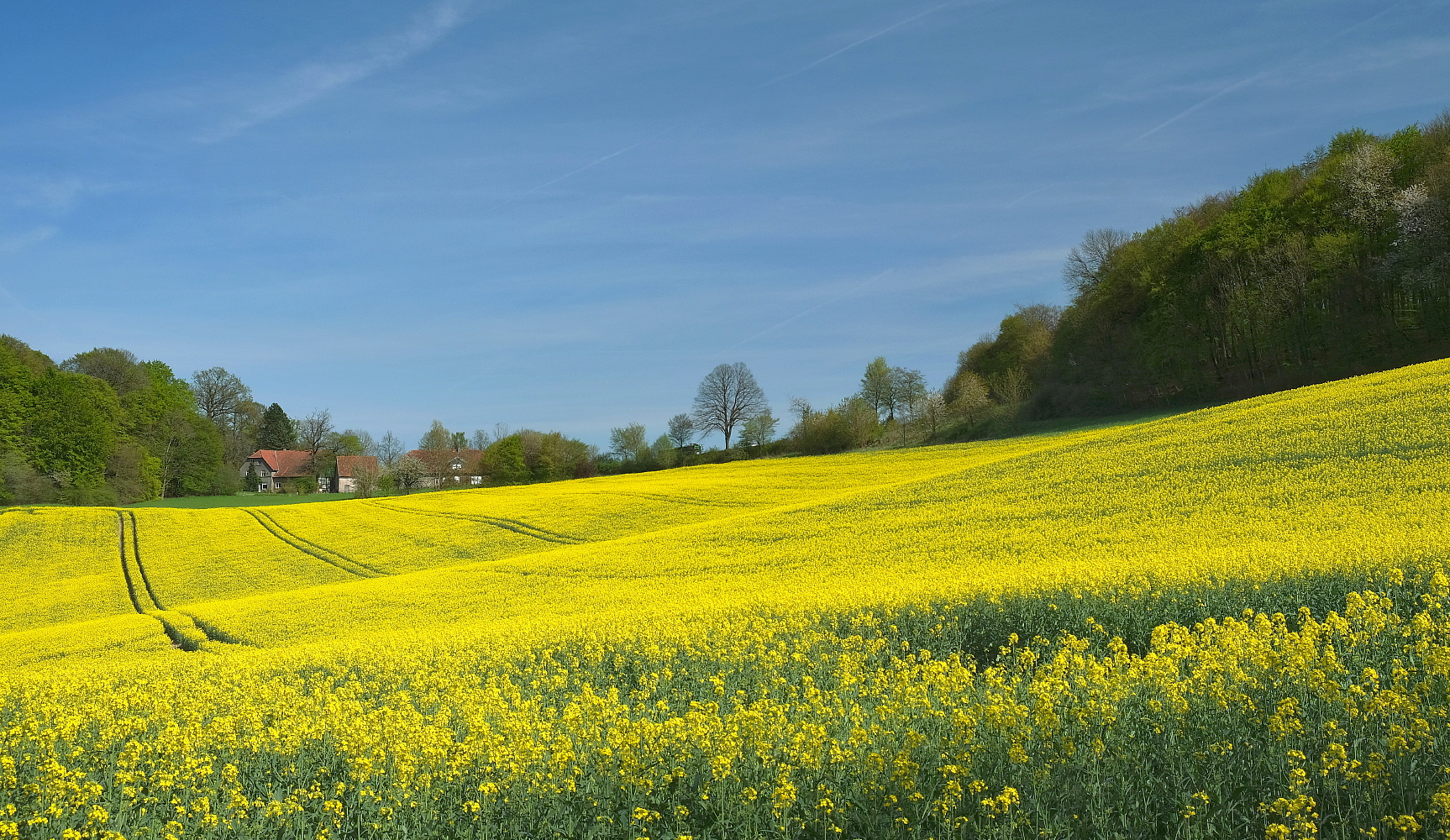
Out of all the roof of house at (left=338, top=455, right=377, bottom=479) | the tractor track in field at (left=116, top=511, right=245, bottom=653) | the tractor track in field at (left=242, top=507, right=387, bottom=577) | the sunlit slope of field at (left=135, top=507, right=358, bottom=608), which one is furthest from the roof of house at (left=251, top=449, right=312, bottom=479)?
the tractor track in field at (left=242, top=507, right=387, bottom=577)

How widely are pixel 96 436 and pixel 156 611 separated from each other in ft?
170

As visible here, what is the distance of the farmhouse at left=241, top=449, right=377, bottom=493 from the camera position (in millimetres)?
100750

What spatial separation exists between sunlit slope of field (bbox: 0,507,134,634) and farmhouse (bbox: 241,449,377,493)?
48997 millimetres

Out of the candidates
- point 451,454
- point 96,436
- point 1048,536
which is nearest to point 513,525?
point 1048,536

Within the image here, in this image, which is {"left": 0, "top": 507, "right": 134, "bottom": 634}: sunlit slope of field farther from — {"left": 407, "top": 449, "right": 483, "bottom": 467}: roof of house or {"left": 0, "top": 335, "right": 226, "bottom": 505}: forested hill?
{"left": 407, "top": 449, "right": 483, "bottom": 467}: roof of house

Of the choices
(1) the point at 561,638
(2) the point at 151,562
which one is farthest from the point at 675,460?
(1) the point at 561,638

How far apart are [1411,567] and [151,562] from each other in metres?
42.8

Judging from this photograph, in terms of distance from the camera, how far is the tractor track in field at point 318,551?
31.2m

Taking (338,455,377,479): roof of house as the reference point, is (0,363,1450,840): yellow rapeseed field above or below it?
below

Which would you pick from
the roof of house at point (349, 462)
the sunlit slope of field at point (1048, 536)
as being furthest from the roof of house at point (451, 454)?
the sunlit slope of field at point (1048, 536)

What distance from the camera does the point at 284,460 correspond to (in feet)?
364

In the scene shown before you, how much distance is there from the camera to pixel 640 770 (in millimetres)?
5422

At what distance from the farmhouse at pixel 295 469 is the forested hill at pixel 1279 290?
7590 centimetres

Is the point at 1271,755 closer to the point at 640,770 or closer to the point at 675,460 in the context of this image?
the point at 640,770
